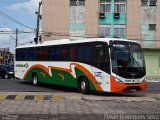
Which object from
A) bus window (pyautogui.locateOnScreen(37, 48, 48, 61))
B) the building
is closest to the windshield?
bus window (pyautogui.locateOnScreen(37, 48, 48, 61))

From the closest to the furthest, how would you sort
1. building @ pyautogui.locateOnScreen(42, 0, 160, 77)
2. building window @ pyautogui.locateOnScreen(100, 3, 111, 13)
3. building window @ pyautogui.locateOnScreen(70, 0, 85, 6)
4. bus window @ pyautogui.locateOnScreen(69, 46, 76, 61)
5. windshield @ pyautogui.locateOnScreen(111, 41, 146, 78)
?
1. windshield @ pyautogui.locateOnScreen(111, 41, 146, 78)
2. bus window @ pyautogui.locateOnScreen(69, 46, 76, 61)
3. building @ pyautogui.locateOnScreen(42, 0, 160, 77)
4. building window @ pyautogui.locateOnScreen(100, 3, 111, 13)
5. building window @ pyautogui.locateOnScreen(70, 0, 85, 6)

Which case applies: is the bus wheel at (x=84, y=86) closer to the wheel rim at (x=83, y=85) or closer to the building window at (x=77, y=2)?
the wheel rim at (x=83, y=85)

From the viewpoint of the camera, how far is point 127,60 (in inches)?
834

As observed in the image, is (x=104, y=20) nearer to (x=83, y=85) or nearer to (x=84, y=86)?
(x=83, y=85)

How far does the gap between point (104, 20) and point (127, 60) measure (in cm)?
3366

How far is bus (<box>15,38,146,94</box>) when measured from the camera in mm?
21031

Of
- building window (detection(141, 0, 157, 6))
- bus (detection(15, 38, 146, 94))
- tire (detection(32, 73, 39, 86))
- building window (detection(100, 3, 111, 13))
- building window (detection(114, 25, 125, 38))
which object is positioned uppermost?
building window (detection(141, 0, 157, 6))

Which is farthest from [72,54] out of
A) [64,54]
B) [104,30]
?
[104,30]

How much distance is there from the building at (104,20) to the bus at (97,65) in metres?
27.2

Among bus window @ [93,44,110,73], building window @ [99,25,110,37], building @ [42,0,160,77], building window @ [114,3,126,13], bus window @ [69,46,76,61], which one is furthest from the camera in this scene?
building window @ [114,3,126,13]

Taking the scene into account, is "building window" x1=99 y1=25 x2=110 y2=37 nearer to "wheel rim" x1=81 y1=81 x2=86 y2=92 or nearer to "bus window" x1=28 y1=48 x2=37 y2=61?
"bus window" x1=28 y1=48 x2=37 y2=61

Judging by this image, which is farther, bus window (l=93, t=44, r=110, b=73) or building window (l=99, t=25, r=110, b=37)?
building window (l=99, t=25, r=110, b=37)

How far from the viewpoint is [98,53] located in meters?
21.9

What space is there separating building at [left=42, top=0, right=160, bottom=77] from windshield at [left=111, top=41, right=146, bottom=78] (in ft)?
105
